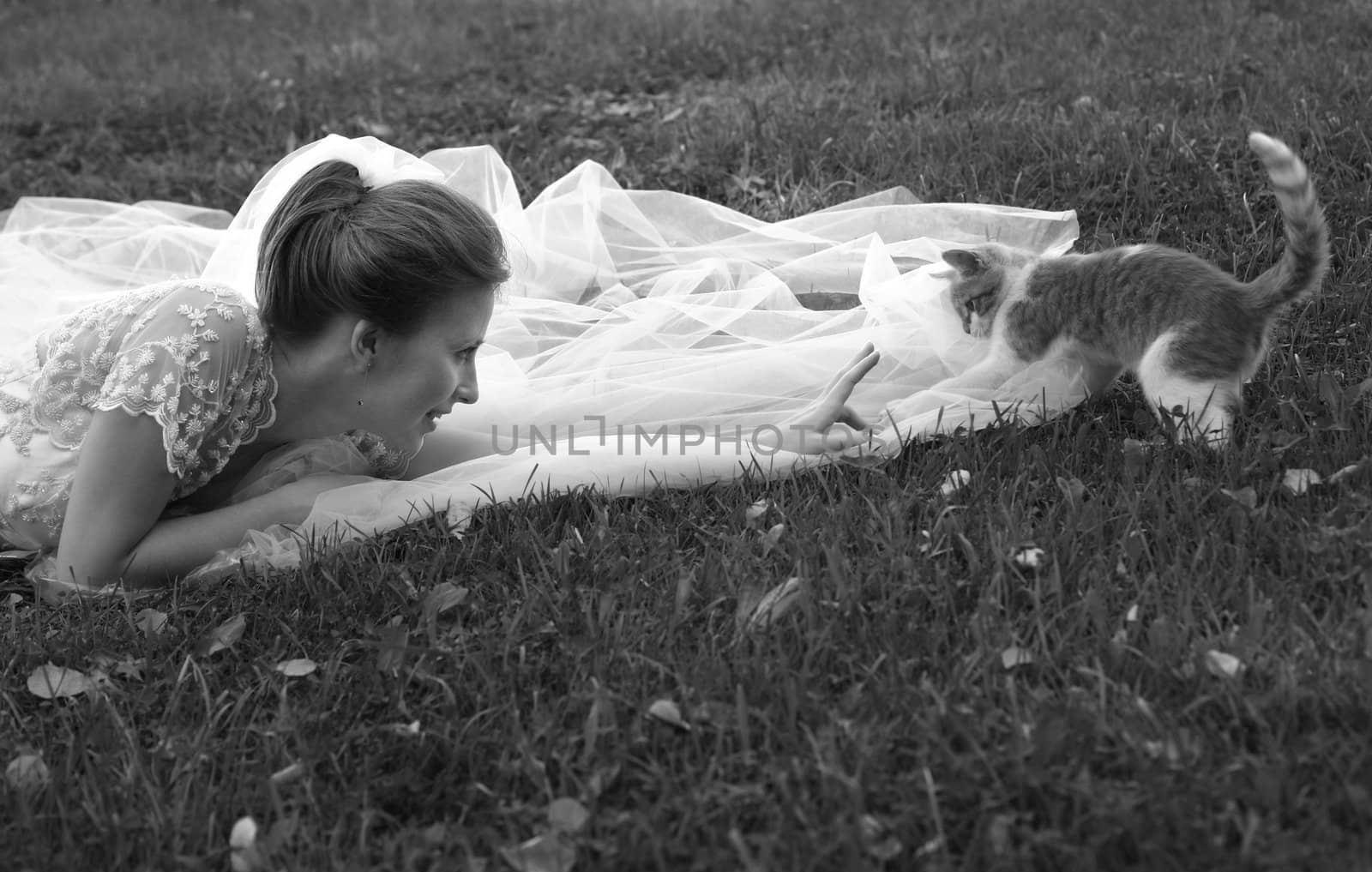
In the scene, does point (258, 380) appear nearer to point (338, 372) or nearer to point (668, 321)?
point (338, 372)

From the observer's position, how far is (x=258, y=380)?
124 inches

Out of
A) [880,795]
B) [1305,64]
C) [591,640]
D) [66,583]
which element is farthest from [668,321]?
[1305,64]

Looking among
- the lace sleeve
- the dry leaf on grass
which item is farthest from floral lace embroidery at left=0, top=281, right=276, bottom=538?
the dry leaf on grass

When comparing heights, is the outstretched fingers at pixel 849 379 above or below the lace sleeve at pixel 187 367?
below

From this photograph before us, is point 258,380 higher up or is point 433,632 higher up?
point 258,380

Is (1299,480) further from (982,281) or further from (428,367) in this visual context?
(428,367)

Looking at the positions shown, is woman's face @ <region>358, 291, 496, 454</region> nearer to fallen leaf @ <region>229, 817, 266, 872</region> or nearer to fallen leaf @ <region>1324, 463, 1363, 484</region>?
fallen leaf @ <region>229, 817, 266, 872</region>

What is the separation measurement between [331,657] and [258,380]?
849 mm

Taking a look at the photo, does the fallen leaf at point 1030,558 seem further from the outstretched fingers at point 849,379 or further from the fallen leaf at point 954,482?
the outstretched fingers at point 849,379

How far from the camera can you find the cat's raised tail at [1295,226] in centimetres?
300

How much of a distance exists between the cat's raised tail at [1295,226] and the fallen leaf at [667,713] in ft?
6.05

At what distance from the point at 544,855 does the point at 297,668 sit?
847 millimetres

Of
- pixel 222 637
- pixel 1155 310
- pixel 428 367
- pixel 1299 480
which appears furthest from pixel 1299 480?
pixel 222 637

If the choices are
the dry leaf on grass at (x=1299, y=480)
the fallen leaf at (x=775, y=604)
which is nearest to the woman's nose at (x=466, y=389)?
the fallen leaf at (x=775, y=604)
